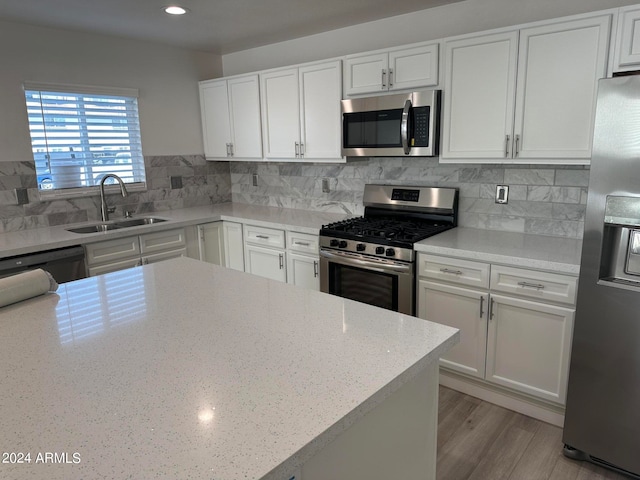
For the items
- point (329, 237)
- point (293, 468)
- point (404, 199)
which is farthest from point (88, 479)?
point (404, 199)

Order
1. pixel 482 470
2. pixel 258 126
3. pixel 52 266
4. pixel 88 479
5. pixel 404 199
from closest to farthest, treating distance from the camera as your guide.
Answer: pixel 88 479 < pixel 482 470 < pixel 52 266 < pixel 404 199 < pixel 258 126

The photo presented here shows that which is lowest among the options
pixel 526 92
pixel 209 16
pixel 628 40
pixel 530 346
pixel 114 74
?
pixel 530 346

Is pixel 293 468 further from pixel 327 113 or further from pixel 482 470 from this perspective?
pixel 327 113

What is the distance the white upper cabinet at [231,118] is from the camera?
12.7ft

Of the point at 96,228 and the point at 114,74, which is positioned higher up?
the point at 114,74

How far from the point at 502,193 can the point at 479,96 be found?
661mm

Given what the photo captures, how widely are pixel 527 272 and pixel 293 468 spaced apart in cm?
187

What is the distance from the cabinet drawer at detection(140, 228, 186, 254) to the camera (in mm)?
3443

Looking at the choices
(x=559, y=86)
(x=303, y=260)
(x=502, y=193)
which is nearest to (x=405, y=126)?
(x=502, y=193)

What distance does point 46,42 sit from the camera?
333 centimetres

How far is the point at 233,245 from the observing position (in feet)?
12.9

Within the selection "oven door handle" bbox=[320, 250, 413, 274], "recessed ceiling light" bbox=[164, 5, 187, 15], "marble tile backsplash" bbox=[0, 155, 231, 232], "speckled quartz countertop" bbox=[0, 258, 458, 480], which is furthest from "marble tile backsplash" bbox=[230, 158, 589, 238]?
"speckled quartz countertop" bbox=[0, 258, 458, 480]

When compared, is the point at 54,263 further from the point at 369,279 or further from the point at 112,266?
the point at 369,279

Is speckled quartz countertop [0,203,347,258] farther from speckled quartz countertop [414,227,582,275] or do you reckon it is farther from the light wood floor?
the light wood floor
